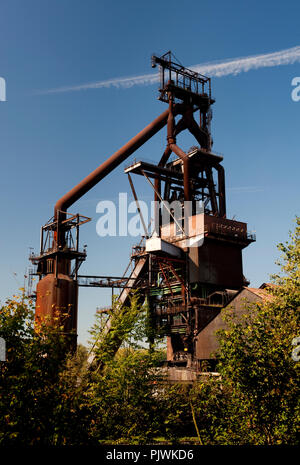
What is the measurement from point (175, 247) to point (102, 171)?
11332 mm

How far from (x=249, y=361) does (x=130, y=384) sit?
7.37 metres

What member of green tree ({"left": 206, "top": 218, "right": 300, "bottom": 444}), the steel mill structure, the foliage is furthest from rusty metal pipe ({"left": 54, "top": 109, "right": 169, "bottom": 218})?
green tree ({"left": 206, "top": 218, "right": 300, "bottom": 444})

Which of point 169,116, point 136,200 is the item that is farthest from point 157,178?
point 169,116

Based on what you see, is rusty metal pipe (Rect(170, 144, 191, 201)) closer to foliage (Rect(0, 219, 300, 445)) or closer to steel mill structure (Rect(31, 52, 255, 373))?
steel mill structure (Rect(31, 52, 255, 373))

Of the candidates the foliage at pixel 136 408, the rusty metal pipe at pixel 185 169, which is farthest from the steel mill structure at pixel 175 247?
the foliage at pixel 136 408

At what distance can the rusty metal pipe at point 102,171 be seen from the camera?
1882 inches

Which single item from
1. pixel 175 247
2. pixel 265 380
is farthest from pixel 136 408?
pixel 175 247

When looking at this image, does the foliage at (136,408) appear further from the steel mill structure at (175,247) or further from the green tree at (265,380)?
the steel mill structure at (175,247)

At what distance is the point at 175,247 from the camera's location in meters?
45.5

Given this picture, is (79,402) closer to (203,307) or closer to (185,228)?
(203,307)

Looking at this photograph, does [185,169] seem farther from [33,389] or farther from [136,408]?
[33,389]

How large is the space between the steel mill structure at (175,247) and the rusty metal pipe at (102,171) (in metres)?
0.11
